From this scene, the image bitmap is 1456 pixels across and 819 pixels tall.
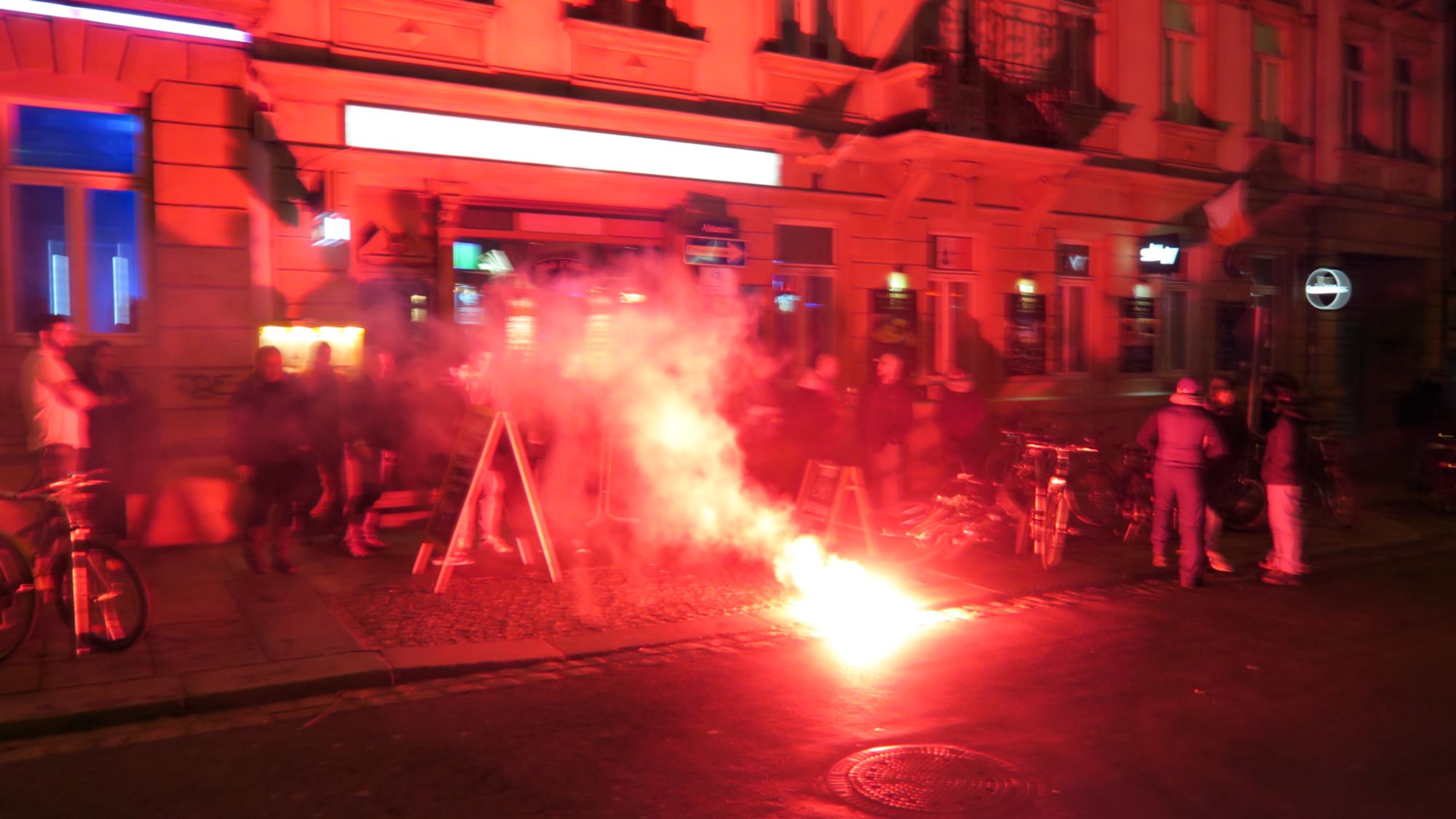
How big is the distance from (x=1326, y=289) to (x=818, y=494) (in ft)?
41.2

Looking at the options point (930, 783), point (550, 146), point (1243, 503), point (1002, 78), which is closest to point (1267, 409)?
point (1243, 503)

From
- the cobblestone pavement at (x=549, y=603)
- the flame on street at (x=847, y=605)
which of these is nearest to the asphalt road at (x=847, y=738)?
the flame on street at (x=847, y=605)

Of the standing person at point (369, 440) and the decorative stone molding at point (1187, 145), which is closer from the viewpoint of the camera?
the standing person at point (369, 440)

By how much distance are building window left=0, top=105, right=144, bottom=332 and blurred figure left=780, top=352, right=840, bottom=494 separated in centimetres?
612

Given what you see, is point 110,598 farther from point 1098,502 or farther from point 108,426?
point 1098,502

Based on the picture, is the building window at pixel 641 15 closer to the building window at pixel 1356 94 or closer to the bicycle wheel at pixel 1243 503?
the bicycle wheel at pixel 1243 503

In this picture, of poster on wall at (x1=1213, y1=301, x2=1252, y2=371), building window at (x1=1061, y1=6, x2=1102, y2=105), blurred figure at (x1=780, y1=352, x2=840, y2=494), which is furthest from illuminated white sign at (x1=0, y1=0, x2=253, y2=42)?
poster on wall at (x1=1213, y1=301, x2=1252, y2=371)

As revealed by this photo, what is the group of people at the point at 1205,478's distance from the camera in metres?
8.66

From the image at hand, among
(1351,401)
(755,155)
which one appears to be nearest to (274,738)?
(755,155)

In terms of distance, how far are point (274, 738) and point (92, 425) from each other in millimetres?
4976

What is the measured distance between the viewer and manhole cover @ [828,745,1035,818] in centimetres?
429

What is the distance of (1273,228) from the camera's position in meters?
17.5

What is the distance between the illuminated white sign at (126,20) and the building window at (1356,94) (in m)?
18.1

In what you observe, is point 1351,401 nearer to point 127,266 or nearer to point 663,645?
point 663,645
